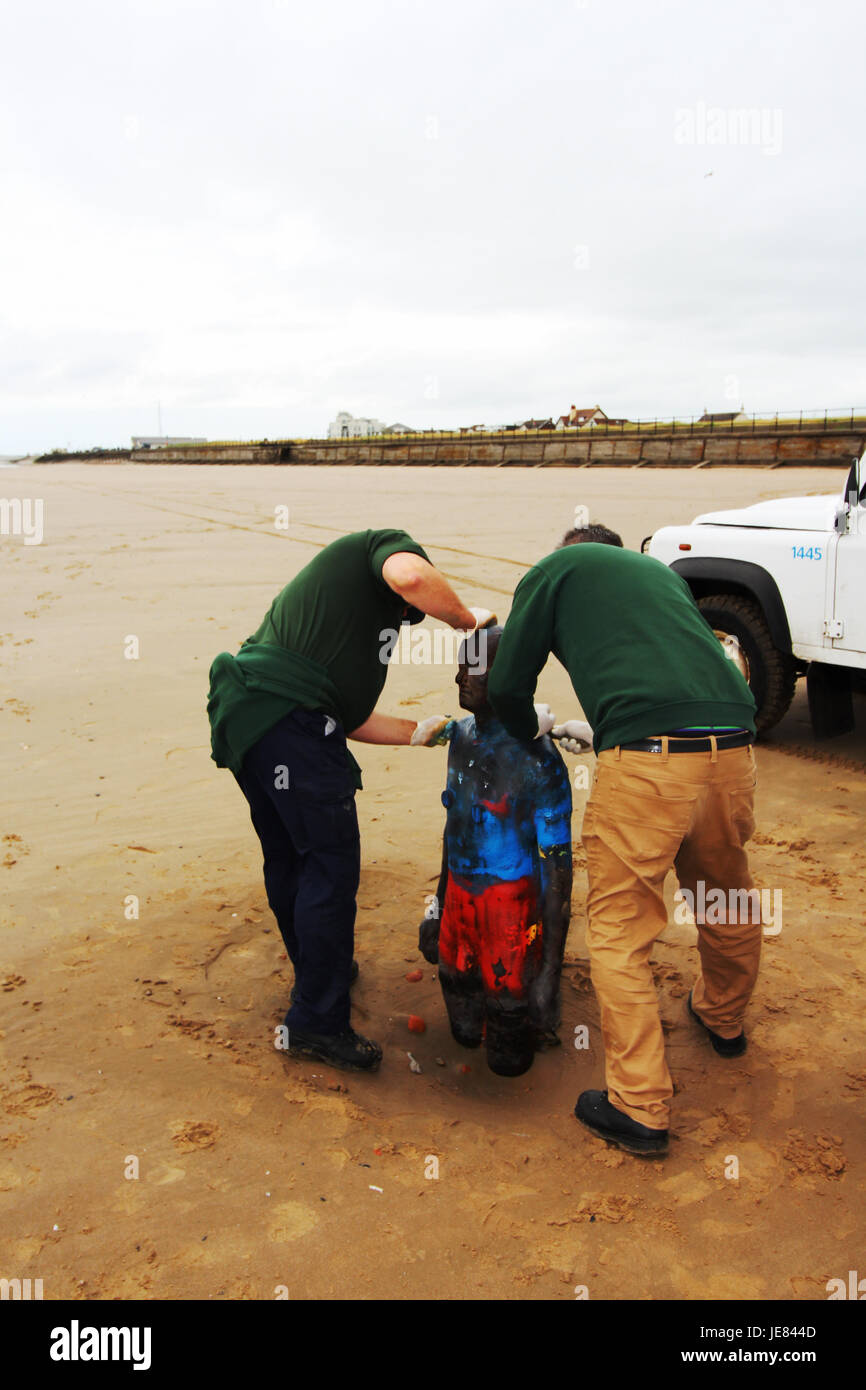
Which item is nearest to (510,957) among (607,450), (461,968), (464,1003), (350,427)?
(461,968)

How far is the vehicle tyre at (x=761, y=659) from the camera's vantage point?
6855mm

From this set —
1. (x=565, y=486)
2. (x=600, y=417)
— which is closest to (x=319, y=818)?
(x=565, y=486)

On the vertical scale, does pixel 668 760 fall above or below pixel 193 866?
above

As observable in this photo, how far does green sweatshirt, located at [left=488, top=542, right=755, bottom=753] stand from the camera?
9.80 feet

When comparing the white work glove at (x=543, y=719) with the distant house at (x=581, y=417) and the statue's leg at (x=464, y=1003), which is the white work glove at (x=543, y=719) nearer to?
the statue's leg at (x=464, y=1003)

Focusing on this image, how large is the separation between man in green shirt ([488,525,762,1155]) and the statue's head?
0.54 feet

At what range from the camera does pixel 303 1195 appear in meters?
2.77

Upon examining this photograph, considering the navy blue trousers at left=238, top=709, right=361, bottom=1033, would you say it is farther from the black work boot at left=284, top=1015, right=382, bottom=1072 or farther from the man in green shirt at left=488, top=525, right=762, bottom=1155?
the man in green shirt at left=488, top=525, right=762, bottom=1155

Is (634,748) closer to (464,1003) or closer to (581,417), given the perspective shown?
(464,1003)

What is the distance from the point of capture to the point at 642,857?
9.94 feet

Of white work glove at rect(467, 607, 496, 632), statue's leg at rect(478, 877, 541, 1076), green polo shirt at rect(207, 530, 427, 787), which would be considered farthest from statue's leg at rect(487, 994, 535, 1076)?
white work glove at rect(467, 607, 496, 632)

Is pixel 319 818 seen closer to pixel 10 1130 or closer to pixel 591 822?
pixel 591 822

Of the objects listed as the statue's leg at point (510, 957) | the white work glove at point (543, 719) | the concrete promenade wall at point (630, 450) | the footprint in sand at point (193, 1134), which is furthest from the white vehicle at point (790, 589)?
the concrete promenade wall at point (630, 450)
